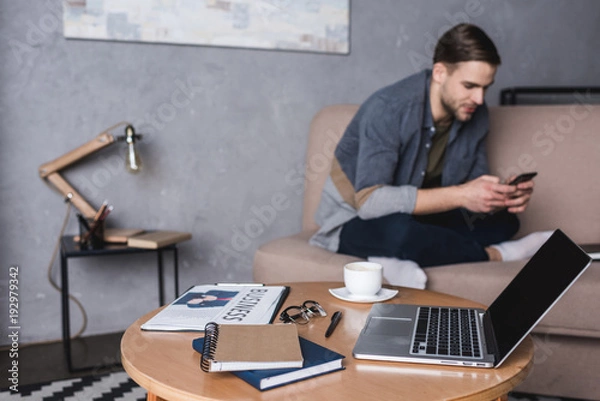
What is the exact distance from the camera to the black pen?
0.99 meters

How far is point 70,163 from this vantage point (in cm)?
216

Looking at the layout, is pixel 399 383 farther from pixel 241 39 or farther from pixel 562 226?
pixel 241 39

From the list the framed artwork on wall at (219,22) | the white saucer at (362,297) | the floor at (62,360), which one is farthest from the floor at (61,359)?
the framed artwork on wall at (219,22)

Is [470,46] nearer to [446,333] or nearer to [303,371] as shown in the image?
[446,333]

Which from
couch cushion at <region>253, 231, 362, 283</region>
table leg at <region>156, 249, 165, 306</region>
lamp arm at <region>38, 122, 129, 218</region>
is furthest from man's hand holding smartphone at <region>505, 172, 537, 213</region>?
lamp arm at <region>38, 122, 129, 218</region>

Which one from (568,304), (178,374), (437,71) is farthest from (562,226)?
(178,374)

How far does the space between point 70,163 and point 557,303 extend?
170cm

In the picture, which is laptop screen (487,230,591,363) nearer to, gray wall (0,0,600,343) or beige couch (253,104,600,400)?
beige couch (253,104,600,400)

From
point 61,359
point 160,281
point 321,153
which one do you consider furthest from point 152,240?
point 321,153

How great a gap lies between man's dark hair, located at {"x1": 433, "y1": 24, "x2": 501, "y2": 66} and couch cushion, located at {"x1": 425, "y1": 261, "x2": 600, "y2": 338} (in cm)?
64

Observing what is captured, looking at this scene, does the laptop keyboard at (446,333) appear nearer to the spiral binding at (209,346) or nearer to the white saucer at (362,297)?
the white saucer at (362,297)

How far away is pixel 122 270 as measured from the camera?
7.72ft

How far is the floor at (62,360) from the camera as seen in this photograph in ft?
6.29

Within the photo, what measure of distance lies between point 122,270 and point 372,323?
5.15ft
